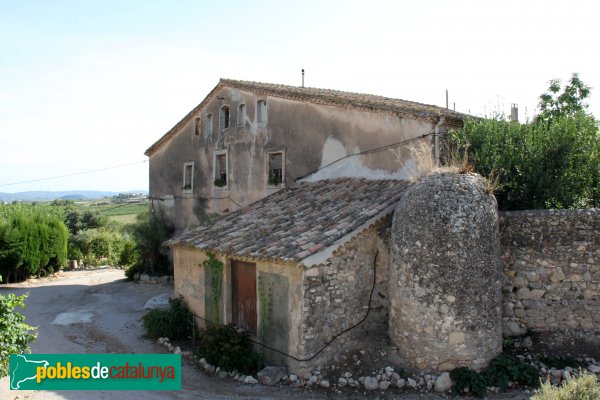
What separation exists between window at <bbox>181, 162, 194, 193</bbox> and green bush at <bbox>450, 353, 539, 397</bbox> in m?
13.0

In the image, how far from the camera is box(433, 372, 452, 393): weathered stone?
8.17m

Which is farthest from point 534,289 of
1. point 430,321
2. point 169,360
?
point 169,360

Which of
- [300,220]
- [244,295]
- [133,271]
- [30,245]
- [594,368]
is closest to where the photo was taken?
[594,368]

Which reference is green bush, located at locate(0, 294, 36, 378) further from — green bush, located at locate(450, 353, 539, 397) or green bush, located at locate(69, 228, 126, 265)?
green bush, located at locate(69, 228, 126, 265)

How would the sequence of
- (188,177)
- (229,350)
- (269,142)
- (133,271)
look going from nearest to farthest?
(229,350), (269,142), (188,177), (133,271)

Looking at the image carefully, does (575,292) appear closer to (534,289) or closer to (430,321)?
(534,289)

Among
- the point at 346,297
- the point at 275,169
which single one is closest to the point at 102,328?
the point at 275,169

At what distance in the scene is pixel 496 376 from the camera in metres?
8.28

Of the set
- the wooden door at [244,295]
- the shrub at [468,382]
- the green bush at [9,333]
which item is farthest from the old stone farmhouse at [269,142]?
the green bush at [9,333]

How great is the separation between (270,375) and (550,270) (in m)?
5.48

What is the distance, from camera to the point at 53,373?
375 inches

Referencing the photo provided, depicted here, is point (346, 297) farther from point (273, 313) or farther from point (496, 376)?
point (496, 376)

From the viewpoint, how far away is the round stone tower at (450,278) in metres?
8.30

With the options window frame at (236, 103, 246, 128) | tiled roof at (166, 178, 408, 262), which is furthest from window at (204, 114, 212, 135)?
tiled roof at (166, 178, 408, 262)
